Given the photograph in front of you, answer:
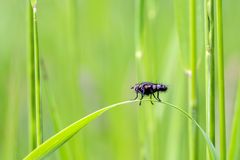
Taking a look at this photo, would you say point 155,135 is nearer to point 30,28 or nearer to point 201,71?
point 201,71

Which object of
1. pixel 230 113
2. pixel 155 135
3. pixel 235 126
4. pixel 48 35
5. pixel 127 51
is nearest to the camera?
pixel 235 126

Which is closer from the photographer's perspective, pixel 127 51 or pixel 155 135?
pixel 155 135

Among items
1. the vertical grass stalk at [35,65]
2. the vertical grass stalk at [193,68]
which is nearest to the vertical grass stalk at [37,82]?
the vertical grass stalk at [35,65]

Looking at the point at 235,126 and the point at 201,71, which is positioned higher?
the point at 201,71

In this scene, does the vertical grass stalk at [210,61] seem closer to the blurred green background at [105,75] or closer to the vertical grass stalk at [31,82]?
the blurred green background at [105,75]

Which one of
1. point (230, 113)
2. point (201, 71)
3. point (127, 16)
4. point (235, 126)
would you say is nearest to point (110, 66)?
point (230, 113)

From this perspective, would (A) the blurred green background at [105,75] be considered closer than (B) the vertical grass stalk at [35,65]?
No

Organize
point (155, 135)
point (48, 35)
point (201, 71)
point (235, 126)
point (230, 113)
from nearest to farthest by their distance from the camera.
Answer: point (235, 126) < point (201, 71) < point (155, 135) < point (230, 113) < point (48, 35)

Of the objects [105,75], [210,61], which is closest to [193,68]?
[210,61]
